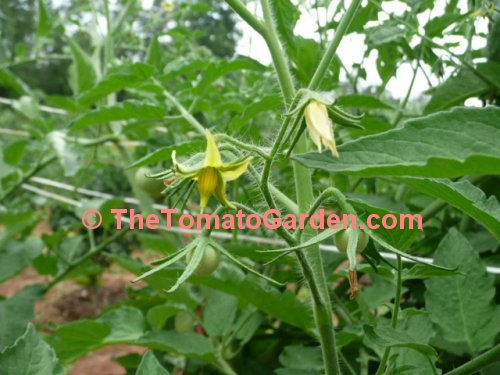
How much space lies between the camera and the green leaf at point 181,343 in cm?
69

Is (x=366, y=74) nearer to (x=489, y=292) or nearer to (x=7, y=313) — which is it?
(x=489, y=292)

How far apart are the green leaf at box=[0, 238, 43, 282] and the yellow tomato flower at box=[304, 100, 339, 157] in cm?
92

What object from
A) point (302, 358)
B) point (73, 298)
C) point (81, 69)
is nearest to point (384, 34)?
point (302, 358)

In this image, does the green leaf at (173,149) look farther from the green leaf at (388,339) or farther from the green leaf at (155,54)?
the green leaf at (155,54)

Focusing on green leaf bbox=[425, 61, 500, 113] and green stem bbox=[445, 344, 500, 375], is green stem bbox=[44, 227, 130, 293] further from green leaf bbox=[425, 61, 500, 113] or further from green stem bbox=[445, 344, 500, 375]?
green stem bbox=[445, 344, 500, 375]

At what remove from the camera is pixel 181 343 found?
0.73m

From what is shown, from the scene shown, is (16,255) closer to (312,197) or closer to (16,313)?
(16,313)

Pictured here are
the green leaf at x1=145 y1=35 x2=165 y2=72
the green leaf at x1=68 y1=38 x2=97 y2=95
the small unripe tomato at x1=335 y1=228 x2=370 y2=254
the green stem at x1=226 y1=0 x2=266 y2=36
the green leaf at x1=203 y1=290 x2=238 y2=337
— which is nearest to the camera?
the small unripe tomato at x1=335 y1=228 x2=370 y2=254

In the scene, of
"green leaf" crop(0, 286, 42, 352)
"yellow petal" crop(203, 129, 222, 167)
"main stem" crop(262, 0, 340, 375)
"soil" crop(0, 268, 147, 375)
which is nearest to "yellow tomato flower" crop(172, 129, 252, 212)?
"yellow petal" crop(203, 129, 222, 167)

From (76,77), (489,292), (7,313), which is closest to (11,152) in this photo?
(76,77)

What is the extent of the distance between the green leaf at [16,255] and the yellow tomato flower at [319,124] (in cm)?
92

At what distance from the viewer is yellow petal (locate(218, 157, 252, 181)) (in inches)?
14.7

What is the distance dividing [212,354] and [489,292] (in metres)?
0.34

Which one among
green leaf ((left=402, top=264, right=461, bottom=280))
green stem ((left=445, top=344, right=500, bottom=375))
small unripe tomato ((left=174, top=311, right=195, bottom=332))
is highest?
green leaf ((left=402, top=264, right=461, bottom=280))
